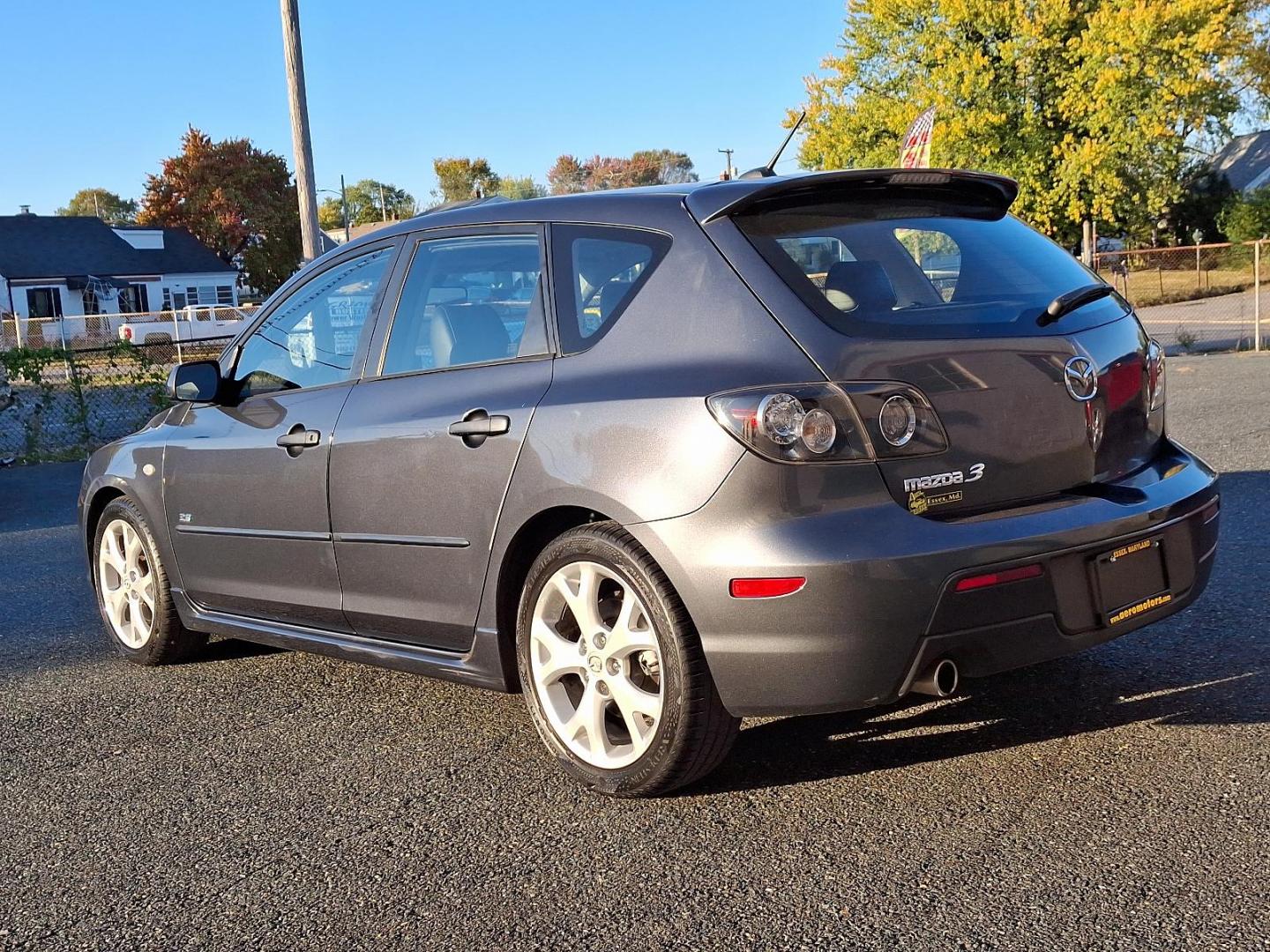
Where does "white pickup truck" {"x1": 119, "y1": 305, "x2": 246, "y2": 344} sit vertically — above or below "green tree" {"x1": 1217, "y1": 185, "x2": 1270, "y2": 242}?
below

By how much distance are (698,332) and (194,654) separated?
3.21m

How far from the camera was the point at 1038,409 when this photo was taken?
3668 millimetres

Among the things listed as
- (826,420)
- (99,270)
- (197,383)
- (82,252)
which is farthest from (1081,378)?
(82,252)

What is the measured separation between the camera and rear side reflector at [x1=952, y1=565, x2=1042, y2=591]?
3.36 m

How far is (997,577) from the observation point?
134 inches

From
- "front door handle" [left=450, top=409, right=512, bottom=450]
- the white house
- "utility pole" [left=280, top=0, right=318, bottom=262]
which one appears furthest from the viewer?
the white house

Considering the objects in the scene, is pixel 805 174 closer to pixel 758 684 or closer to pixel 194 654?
pixel 758 684

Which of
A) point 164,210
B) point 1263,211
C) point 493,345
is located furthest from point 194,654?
point 164,210

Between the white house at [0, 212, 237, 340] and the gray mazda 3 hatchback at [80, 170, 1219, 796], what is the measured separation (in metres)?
56.2

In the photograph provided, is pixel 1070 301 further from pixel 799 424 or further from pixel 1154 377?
pixel 799 424

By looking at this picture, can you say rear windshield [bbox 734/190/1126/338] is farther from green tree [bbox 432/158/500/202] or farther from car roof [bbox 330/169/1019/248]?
green tree [bbox 432/158/500/202]

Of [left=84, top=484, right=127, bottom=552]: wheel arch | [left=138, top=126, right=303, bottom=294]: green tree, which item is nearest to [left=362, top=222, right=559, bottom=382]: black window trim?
[left=84, top=484, right=127, bottom=552]: wheel arch

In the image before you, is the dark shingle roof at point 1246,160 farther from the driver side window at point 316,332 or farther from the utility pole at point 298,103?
the driver side window at point 316,332

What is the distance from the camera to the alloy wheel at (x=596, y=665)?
12.1ft
